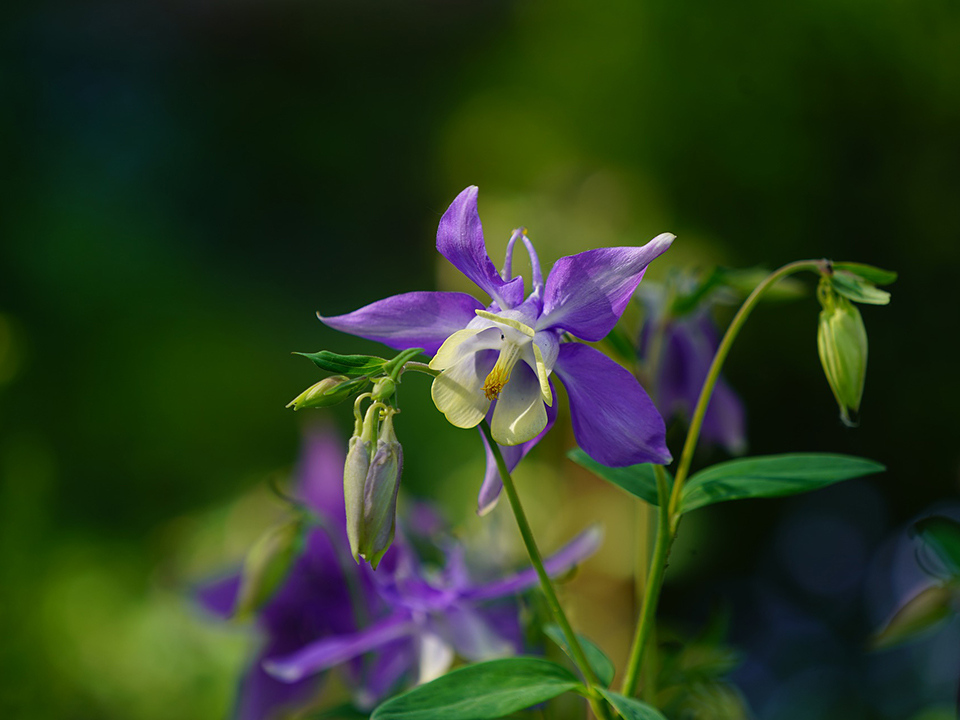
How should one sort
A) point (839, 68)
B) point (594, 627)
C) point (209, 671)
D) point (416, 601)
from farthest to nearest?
point (839, 68) → point (594, 627) → point (209, 671) → point (416, 601)

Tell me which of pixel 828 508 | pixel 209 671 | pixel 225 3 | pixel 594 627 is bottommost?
pixel 828 508

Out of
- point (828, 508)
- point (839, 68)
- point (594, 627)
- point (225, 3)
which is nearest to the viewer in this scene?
point (594, 627)

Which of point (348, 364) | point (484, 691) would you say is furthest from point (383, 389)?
point (484, 691)

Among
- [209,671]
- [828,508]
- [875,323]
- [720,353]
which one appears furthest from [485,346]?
[828,508]

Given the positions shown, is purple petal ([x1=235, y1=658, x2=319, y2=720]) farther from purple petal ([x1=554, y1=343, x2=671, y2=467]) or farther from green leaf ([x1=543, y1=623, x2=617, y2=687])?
purple petal ([x1=554, y1=343, x2=671, y2=467])

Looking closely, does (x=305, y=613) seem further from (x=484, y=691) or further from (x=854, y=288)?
(x=854, y=288)

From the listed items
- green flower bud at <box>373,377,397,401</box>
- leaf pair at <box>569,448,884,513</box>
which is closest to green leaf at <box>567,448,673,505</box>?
leaf pair at <box>569,448,884,513</box>

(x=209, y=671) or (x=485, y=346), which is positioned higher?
(x=485, y=346)

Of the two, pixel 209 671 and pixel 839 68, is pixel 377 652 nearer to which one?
pixel 209 671

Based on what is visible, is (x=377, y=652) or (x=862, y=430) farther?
(x=862, y=430)
